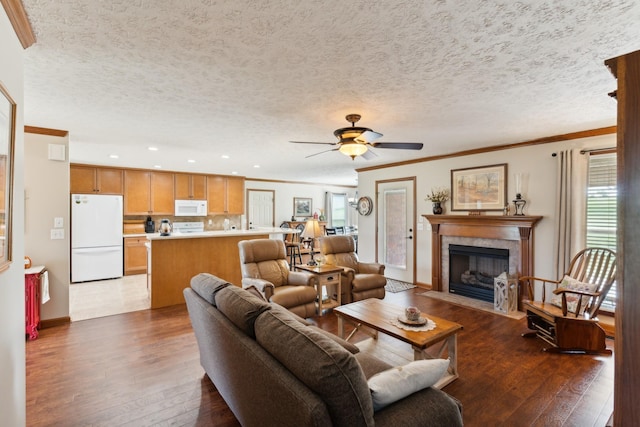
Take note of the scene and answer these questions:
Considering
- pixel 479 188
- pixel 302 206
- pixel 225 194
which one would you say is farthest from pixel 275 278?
pixel 302 206

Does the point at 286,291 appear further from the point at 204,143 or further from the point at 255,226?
the point at 255,226

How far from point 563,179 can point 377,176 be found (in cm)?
323

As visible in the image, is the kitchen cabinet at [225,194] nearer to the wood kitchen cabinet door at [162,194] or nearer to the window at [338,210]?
the wood kitchen cabinet door at [162,194]

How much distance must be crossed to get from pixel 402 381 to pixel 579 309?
2820mm

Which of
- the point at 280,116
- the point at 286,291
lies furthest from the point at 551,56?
the point at 286,291

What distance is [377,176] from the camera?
6496 mm

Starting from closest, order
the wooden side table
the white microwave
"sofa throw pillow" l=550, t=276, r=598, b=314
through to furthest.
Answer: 1. "sofa throw pillow" l=550, t=276, r=598, b=314
2. the wooden side table
3. the white microwave

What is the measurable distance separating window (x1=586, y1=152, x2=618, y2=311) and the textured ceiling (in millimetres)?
474

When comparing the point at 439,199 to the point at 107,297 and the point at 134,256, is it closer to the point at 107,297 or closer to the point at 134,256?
the point at 107,297

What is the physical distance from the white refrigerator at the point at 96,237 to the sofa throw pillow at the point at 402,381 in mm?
6422

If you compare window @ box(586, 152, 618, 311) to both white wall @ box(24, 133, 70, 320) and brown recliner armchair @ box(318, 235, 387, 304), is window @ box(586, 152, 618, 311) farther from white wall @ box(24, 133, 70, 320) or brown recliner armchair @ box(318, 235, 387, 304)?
white wall @ box(24, 133, 70, 320)

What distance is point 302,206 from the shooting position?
9.84 m

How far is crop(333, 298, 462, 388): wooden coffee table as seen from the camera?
2324 mm

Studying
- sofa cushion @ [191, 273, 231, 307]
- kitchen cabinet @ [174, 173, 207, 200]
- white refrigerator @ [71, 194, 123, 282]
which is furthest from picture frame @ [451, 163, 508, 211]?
white refrigerator @ [71, 194, 123, 282]
